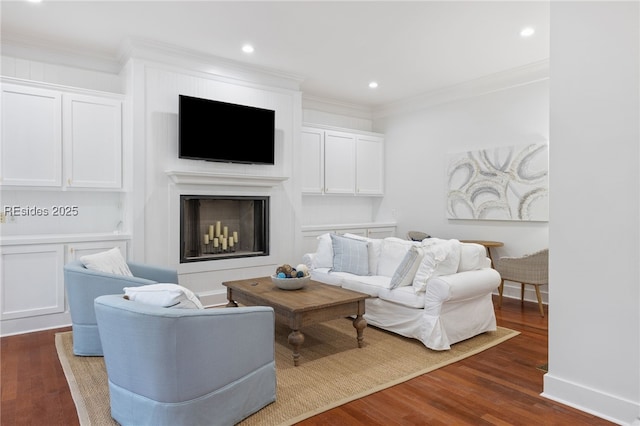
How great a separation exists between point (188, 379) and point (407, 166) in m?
5.25

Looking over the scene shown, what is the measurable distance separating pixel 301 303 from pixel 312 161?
10.6ft

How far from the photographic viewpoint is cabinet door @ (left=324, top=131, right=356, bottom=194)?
242 inches

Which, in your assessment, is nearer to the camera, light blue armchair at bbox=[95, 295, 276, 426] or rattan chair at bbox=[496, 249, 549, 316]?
light blue armchair at bbox=[95, 295, 276, 426]

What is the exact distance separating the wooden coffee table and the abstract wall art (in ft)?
8.95

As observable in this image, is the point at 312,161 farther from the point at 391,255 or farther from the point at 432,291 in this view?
the point at 432,291

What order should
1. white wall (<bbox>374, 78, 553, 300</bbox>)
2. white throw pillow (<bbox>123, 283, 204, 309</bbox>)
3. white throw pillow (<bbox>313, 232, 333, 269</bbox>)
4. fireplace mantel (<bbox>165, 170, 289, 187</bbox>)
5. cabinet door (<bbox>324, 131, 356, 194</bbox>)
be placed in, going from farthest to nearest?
cabinet door (<bbox>324, 131, 356, 194</bbox>)
white wall (<bbox>374, 78, 553, 300</bbox>)
white throw pillow (<bbox>313, 232, 333, 269</bbox>)
fireplace mantel (<bbox>165, 170, 289, 187</bbox>)
white throw pillow (<bbox>123, 283, 204, 309</bbox>)

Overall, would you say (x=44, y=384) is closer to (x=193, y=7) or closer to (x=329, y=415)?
(x=329, y=415)

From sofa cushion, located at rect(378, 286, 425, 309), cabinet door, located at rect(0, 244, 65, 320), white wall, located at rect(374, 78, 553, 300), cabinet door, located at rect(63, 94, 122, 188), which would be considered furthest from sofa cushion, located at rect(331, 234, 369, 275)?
cabinet door, located at rect(0, 244, 65, 320)

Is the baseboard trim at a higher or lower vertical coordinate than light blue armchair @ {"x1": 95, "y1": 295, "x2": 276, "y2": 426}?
lower

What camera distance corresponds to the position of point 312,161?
597 cm

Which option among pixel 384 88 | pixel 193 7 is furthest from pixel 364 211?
pixel 193 7

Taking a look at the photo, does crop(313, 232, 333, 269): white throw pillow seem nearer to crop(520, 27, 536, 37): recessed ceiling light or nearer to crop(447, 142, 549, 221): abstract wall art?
crop(447, 142, 549, 221): abstract wall art

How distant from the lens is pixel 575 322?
240cm

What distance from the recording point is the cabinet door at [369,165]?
259 inches
